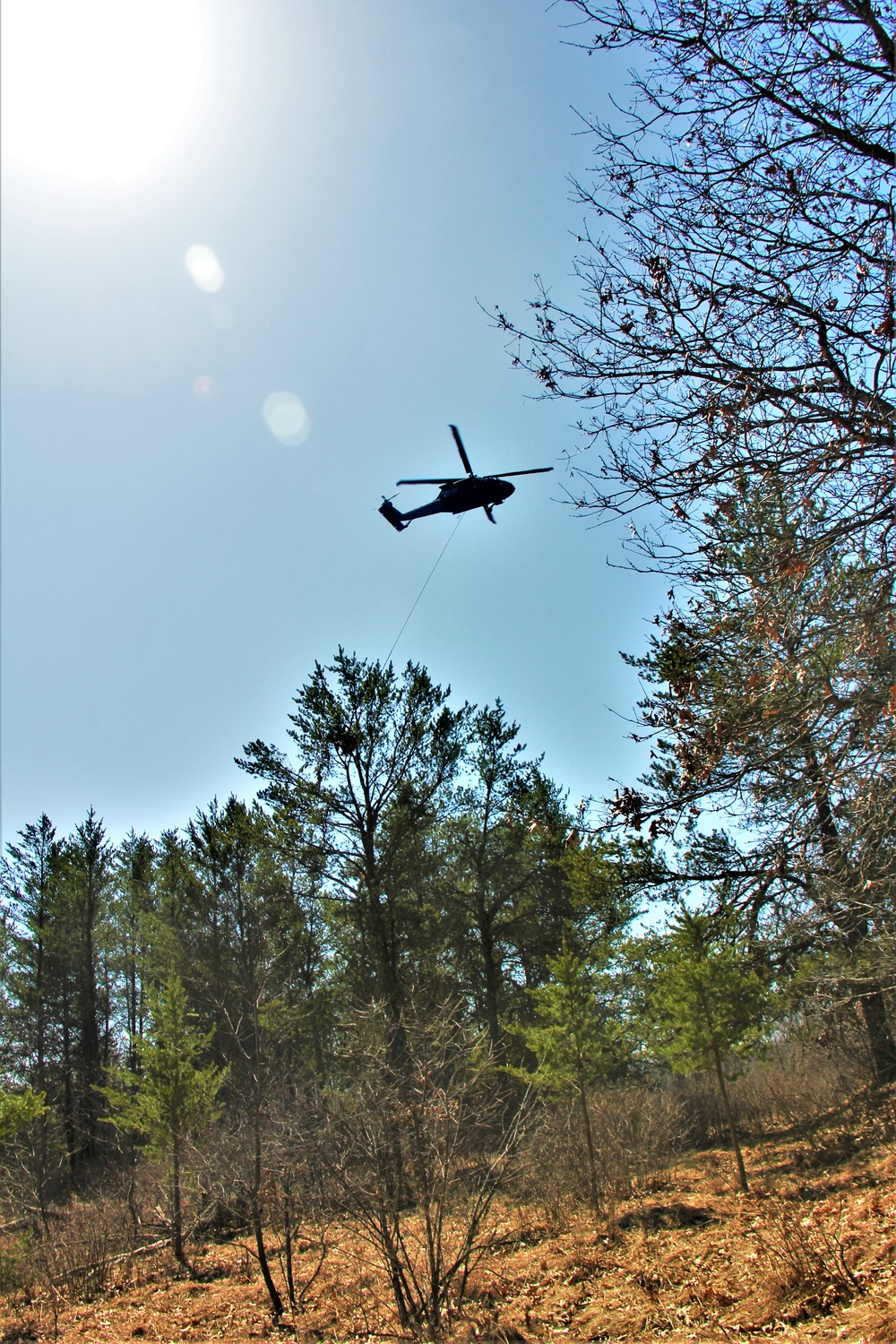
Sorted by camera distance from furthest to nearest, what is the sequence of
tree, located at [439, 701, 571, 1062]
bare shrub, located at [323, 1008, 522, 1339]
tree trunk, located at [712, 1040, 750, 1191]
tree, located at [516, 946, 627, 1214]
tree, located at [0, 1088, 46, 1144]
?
tree, located at [439, 701, 571, 1062]
tree, located at [516, 946, 627, 1214]
tree, located at [0, 1088, 46, 1144]
tree trunk, located at [712, 1040, 750, 1191]
bare shrub, located at [323, 1008, 522, 1339]

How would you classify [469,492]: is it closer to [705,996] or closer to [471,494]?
[471,494]

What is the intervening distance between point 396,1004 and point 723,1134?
8.51 metres

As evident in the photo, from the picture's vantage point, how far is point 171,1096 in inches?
578

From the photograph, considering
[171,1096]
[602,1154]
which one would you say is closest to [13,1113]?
[171,1096]

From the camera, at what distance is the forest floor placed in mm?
7043

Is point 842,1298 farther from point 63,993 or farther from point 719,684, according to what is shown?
point 63,993

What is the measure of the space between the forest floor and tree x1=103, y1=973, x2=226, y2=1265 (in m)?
1.71

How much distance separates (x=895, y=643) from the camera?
509 centimetres

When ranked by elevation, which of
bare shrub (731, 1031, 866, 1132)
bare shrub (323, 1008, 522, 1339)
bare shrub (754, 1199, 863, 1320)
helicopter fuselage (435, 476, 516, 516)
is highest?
helicopter fuselage (435, 476, 516, 516)

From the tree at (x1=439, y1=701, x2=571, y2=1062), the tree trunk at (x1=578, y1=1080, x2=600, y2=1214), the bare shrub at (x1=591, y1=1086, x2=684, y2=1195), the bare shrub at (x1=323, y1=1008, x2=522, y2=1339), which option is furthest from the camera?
the tree at (x1=439, y1=701, x2=571, y2=1062)

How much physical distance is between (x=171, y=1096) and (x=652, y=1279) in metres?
9.63

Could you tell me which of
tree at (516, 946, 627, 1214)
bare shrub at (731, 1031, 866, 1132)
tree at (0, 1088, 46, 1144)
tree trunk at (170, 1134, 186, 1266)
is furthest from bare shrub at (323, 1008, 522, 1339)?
bare shrub at (731, 1031, 866, 1132)

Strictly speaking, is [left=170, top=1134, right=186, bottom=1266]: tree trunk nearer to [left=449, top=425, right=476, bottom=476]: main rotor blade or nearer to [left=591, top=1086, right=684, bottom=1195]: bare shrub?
[left=591, top=1086, right=684, bottom=1195]: bare shrub

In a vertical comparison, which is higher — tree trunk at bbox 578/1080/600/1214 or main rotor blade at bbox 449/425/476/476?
main rotor blade at bbox 449/425/476/476
